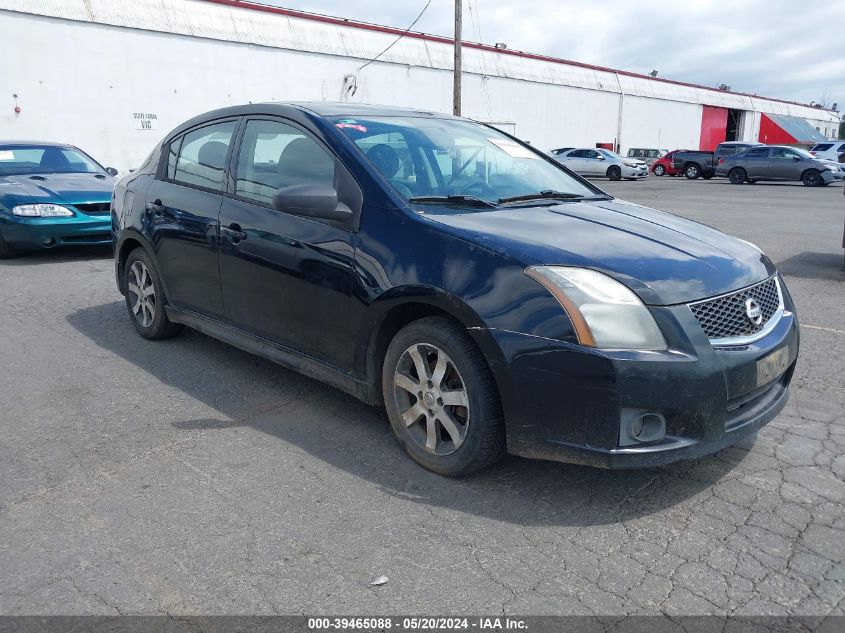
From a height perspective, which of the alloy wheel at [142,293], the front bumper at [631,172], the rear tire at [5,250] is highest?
the alloy wheel at [142,293]

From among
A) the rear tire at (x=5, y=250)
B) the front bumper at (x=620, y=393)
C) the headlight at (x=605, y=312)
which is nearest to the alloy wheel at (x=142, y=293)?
the front bumper at (x=620, y=393)

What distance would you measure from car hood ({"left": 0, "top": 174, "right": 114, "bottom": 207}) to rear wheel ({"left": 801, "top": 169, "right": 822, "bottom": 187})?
26.6 meters

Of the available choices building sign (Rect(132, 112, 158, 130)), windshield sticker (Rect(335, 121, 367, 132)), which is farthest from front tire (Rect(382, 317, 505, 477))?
building sign (Rect(132, 112, 158, 130))

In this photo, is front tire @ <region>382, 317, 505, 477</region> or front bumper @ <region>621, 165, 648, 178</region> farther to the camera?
front bumper @ <region>621, 165, 648, 178</region>

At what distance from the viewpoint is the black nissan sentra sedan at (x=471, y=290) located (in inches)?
114

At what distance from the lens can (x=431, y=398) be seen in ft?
11.0

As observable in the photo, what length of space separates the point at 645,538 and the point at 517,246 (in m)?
1.28

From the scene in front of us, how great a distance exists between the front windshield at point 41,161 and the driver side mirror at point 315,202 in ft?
24.5

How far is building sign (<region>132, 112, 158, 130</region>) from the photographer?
2252 cm

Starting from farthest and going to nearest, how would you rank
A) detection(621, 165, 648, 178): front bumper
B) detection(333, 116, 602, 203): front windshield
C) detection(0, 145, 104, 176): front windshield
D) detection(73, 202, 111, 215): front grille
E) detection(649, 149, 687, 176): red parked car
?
detection(649, 149, 687, 176): red parked car
detection(621, 165, 648, 178): front bumper
detection(0, 145, 104, 176): front windshield
detection(73, 202, 111, 215): front grille
detection(333, 116, 602, 203): front windshield

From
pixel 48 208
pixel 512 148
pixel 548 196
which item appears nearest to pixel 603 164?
pixel 48 208

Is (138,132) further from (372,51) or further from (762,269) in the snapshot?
(762,269)

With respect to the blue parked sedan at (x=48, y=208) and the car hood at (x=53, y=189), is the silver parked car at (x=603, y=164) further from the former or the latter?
the blue parked sedan at (x=48, y=208)

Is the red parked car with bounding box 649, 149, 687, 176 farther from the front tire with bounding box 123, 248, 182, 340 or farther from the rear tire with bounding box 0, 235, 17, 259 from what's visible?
the front tire with bounding box 123, 248, 182, 340
